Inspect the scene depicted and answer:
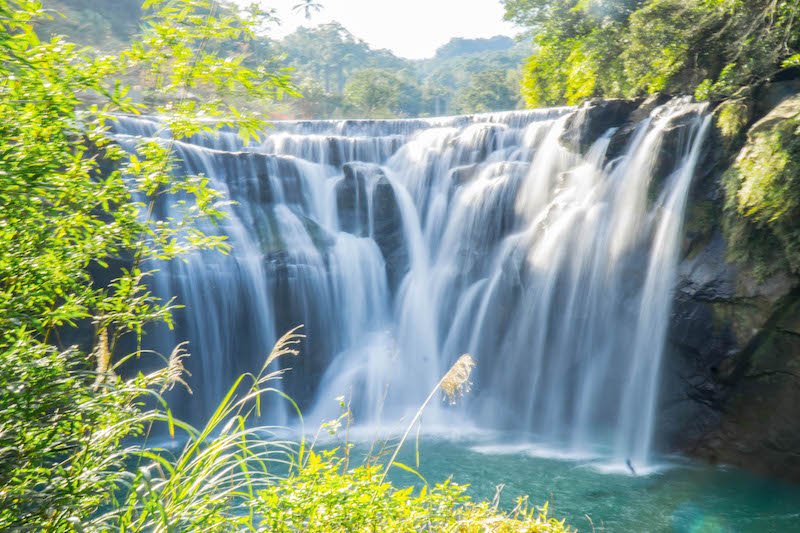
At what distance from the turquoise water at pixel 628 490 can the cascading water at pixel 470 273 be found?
85cm

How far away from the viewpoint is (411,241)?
1405cm

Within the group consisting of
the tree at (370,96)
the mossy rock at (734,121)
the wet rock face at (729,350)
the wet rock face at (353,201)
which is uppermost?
the tree at (370,96)

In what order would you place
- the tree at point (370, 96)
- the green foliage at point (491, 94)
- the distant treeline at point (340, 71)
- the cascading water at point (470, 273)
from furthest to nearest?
1. the green foliage at point (491, 94)
2. the tree at point (370, 96)
3. the distant treeline at point (340, 71)
4. the cascading water at point (470, 273)

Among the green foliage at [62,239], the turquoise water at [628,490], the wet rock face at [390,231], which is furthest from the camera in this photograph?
the wet rock face at [390,231]

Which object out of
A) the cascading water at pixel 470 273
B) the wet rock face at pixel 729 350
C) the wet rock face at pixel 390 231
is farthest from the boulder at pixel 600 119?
the wet rock face at pixel 390 231

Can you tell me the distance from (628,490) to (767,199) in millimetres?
4477

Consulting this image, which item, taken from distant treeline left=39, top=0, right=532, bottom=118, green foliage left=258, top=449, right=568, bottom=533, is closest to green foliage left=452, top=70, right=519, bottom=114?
distant treeline left=39, top=0, right=532, bottom=118

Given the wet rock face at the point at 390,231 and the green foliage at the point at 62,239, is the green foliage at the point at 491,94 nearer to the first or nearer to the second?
the wet rock face at the point at 390,231

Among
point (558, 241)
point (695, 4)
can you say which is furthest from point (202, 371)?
point (695, 4)

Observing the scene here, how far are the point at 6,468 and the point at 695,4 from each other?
12834 mm

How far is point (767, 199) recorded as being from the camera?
7555 millimetres

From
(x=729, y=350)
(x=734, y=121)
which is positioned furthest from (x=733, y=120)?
(x=729, y=350)

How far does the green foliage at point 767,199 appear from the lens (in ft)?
24.1

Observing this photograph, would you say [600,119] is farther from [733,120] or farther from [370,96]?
[370,96]
